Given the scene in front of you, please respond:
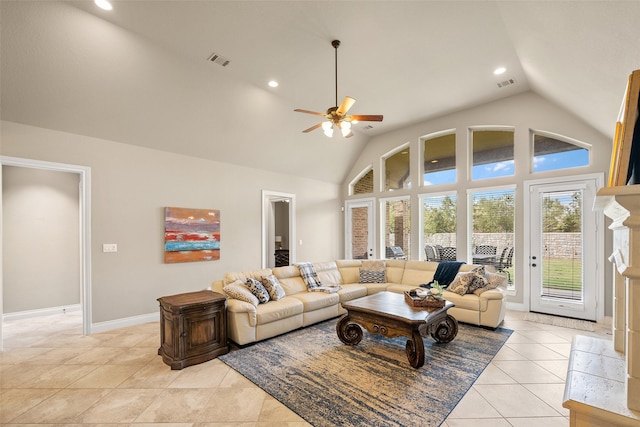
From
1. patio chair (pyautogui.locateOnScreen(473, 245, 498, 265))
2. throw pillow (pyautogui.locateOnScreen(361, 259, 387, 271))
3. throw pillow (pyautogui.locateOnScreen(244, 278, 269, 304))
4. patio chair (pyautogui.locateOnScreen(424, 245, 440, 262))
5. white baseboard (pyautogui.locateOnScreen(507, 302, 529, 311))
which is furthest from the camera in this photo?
patio chair (pyautogui.locateOnScreen(424, 245, 440, 262))

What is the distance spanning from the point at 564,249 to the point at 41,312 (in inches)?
351

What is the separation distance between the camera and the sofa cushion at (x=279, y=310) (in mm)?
3668

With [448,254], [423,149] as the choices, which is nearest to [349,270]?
[448,254]

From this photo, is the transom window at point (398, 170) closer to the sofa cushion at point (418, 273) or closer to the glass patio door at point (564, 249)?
the sofa cushion at point (418, 273)

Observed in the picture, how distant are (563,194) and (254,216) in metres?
5.64

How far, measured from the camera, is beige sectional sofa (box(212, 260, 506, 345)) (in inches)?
140

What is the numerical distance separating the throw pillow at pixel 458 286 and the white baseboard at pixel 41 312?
6.58m

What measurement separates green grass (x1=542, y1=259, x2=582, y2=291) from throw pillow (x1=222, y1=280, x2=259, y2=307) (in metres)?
4.89

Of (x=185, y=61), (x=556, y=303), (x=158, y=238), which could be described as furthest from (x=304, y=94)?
(x=556, y=303)

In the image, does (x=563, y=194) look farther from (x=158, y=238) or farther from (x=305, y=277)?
(x=158, y=238)

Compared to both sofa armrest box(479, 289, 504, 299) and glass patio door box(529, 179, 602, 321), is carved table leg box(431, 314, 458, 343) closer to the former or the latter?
sofa armrest box(479, 289, 504, 299)

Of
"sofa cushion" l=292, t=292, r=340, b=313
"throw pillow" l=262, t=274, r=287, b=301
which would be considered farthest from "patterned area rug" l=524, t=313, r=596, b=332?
"throw pillow" l=262, t=274, r=287, b=301

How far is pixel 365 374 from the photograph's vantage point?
9.32 ft

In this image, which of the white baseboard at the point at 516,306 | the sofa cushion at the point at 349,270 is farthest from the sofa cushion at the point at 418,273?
the white baseboard at the point at 516,306
